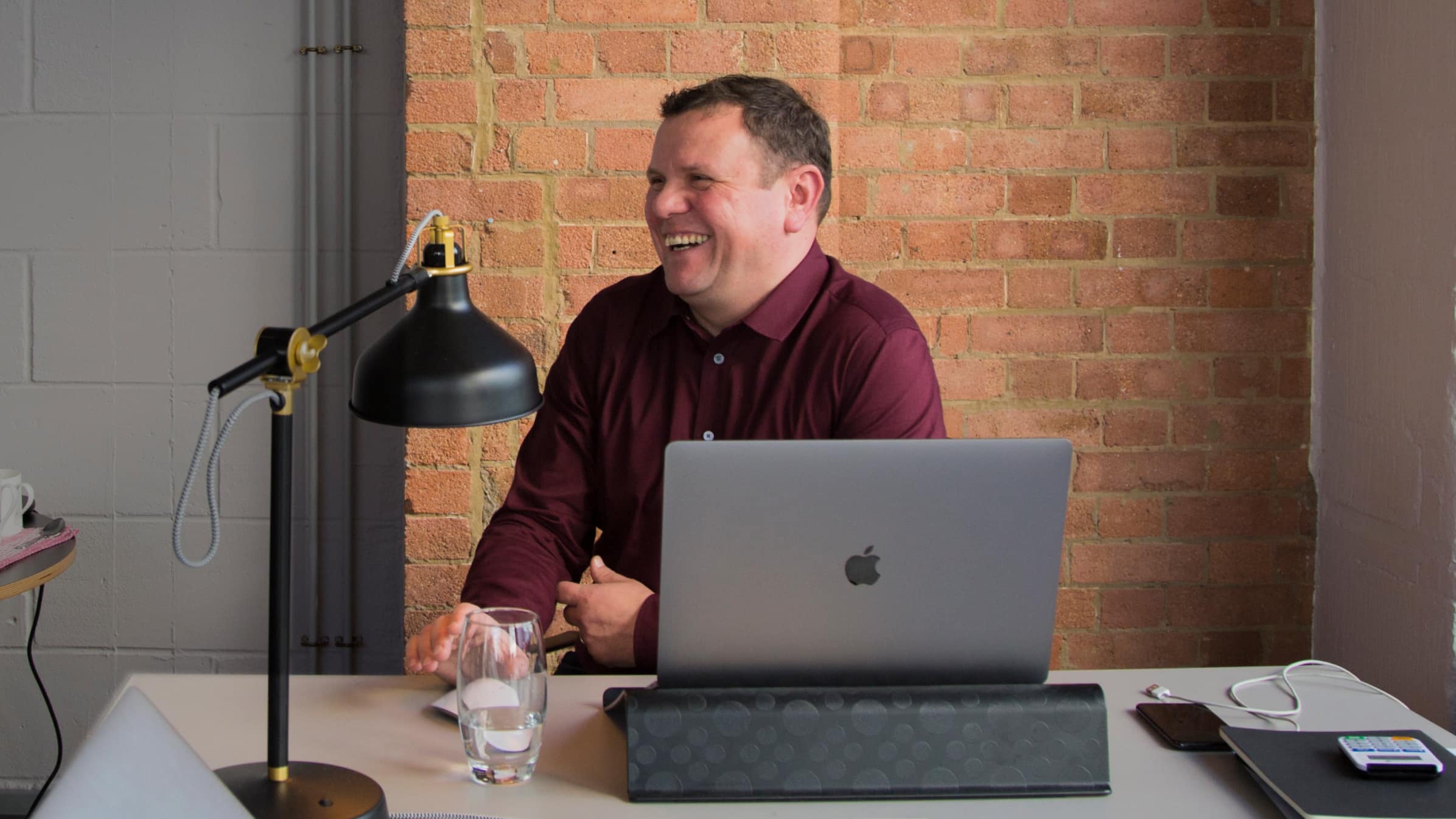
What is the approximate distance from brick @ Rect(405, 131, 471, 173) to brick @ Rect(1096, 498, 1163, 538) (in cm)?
145

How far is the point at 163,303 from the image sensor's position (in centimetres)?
269

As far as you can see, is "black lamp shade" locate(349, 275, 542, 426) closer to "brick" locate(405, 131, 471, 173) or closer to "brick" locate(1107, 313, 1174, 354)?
"brick" locate(405, 131, 471, 173)

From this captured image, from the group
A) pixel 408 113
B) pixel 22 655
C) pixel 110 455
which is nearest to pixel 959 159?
pixel 408 113

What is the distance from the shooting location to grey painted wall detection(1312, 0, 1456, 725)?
2.10 metres

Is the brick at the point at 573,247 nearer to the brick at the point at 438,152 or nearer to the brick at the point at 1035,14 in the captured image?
the brick at the point at 438,152

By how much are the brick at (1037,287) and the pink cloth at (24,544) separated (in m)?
1.83

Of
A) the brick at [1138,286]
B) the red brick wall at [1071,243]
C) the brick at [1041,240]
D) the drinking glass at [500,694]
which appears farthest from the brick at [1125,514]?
the drinking glass at [500,694]

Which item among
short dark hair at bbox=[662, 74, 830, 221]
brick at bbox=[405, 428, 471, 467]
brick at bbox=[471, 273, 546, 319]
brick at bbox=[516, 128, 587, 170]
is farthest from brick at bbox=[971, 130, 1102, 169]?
brick at bbox=[405, 428, 471, 467]

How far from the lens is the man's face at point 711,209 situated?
1.95 m

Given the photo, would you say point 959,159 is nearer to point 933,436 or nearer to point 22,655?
point 933,436

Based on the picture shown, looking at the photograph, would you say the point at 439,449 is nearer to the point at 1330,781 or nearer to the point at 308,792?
the point at 308,792

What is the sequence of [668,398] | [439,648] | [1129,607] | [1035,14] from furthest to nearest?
[1129,607]
[1035,14]
[668,398]
[439,648]

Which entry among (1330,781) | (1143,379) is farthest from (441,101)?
(1330,781)

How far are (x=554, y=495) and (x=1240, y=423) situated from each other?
4.82 ft
